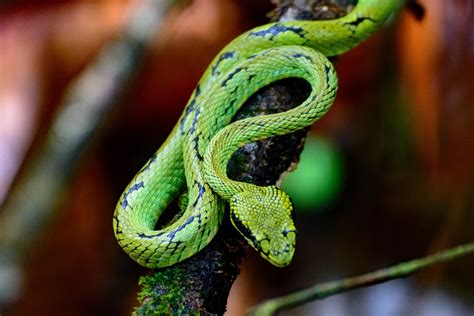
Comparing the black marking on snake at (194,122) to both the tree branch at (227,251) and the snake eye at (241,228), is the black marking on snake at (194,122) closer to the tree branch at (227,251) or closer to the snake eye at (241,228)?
the tree branch at (227,251)

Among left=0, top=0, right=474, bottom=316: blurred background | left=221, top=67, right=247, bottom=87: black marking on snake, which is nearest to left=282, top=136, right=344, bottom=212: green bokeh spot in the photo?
left=0, top=0, right=474, bottom=316: blurred background

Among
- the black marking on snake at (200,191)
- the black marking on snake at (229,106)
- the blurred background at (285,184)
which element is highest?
the black marking on snake at (229,106)

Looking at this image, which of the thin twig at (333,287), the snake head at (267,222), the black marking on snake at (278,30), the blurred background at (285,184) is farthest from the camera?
the blurred background at (285,184)

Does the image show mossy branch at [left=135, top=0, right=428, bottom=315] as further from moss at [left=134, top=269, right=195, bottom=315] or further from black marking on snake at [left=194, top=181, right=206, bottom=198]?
black marking on snake at [left=194, top=181, right=206, bottom=198]

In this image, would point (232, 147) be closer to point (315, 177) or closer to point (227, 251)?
point (227, 251)

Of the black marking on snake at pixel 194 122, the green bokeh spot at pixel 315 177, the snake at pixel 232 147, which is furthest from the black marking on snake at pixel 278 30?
the green bokeh spot at pixel 315 177

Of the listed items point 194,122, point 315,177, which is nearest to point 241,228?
point 194,122

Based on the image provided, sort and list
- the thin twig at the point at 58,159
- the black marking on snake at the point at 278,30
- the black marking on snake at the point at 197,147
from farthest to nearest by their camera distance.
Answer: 1. the black marking on snake at the point at 278,30
2. the black marking on snake at the point at 197,147
3. the thin twig at the point at 58,159
